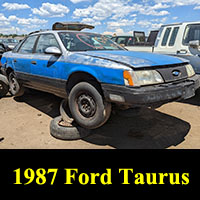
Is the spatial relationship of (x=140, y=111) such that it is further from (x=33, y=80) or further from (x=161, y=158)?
(x=33, y=80)

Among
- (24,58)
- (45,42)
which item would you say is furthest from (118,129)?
(24,58)

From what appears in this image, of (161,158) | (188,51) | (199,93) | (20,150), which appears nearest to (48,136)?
(20,150)

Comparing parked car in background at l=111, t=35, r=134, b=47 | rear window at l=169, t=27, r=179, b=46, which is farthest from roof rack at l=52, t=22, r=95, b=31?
rear window at l=169, t=27, r=179, b=46

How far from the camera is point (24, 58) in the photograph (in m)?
4.34

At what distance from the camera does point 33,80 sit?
4.12 meters

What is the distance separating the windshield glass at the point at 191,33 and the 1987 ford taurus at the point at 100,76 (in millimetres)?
2060

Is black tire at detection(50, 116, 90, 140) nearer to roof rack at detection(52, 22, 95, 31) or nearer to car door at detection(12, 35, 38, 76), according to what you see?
car door at detection(12, 35, 38, 76)

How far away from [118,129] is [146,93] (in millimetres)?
1364

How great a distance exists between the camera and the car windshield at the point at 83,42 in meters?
3.44

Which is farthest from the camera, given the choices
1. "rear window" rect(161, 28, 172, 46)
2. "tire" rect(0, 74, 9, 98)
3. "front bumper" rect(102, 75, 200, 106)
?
"tire" rect(0, 74, 9, 98)

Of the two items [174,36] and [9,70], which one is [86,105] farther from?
[174,36]

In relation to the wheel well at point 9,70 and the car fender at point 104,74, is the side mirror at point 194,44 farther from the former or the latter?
the wheel well at point 9,70

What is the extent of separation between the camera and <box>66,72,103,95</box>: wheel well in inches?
111

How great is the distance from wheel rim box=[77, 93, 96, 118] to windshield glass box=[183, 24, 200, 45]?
132 inches
